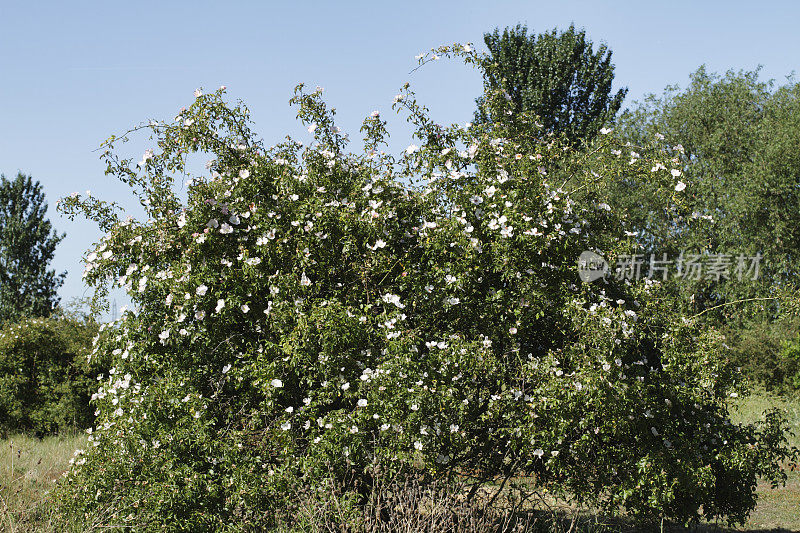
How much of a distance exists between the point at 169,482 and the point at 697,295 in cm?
1819

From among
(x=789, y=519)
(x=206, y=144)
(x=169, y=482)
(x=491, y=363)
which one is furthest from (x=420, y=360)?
(x=789, y=519)

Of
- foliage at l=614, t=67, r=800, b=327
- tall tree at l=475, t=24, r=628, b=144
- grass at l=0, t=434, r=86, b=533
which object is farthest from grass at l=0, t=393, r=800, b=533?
tall tree at l=475, t=24, r=628, b=144

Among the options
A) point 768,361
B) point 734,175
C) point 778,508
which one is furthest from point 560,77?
point 778,508

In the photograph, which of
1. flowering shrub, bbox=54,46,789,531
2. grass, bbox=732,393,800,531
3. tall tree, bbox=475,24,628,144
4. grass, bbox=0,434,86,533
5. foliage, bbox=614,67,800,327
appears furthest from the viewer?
tall tree, bbox=475,24,628,144

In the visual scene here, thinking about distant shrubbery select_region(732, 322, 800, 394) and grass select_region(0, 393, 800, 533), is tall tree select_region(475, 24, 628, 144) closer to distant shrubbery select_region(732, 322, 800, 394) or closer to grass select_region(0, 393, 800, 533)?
distant shrubbery select_region(732, 322, 800, 394)

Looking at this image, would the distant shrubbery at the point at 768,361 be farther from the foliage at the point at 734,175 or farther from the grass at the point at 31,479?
the grass at the point at 31,479

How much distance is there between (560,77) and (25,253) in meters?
19.5

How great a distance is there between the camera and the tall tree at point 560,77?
22109mm

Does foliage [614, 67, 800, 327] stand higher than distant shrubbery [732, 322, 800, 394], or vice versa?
foliage [614, 67, 800, 327]

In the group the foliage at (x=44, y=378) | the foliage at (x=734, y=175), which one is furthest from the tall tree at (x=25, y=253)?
the foliage at (x=734, y=175)

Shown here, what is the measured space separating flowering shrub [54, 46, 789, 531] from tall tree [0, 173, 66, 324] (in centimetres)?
2148

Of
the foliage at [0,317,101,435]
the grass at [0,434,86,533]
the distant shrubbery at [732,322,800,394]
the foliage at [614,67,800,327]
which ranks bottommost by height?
the grass at [0,434,86,533]

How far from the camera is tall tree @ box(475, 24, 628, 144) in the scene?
72.5ft

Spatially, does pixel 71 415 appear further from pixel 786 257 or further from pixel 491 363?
pixel 786 257
